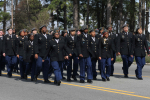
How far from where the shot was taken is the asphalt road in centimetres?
820

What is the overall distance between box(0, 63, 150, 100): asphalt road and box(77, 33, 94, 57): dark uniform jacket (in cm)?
107

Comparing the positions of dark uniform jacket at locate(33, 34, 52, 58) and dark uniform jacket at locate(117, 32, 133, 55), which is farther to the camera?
dark uniform jacket at locate(117, 32, 133, 55)

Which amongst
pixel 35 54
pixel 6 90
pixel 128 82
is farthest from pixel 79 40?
pixel 6 90

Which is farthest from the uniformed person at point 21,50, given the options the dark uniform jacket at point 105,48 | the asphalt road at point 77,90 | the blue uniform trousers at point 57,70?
the dark uniform jacket at point 105,48

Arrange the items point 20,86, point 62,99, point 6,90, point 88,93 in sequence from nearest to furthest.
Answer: point 62,99, point 88,93, point 6,90, point 20,86

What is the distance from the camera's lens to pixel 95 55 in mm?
11055

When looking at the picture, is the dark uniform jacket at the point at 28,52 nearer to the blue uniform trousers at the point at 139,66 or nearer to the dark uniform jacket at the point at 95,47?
the dark uniform jacket at the point at 95,47

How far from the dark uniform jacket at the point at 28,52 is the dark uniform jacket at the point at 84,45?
6.66 ft

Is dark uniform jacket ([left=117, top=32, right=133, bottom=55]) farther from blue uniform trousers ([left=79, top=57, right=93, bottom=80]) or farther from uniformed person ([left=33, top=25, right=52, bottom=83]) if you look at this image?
uniformed person ([left=33, top=25, right=52, bottom=83])

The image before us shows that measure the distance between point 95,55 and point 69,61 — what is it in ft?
3.66

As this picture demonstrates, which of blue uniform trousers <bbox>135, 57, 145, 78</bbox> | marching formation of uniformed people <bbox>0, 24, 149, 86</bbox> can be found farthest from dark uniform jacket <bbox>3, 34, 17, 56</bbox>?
blue uniform trousers <bbox>135, 57, 145, 78</bbox>

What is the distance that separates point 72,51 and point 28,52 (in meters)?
1.69

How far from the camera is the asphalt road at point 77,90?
8.20m

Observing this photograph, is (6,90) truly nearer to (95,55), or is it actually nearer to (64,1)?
(95,55)
